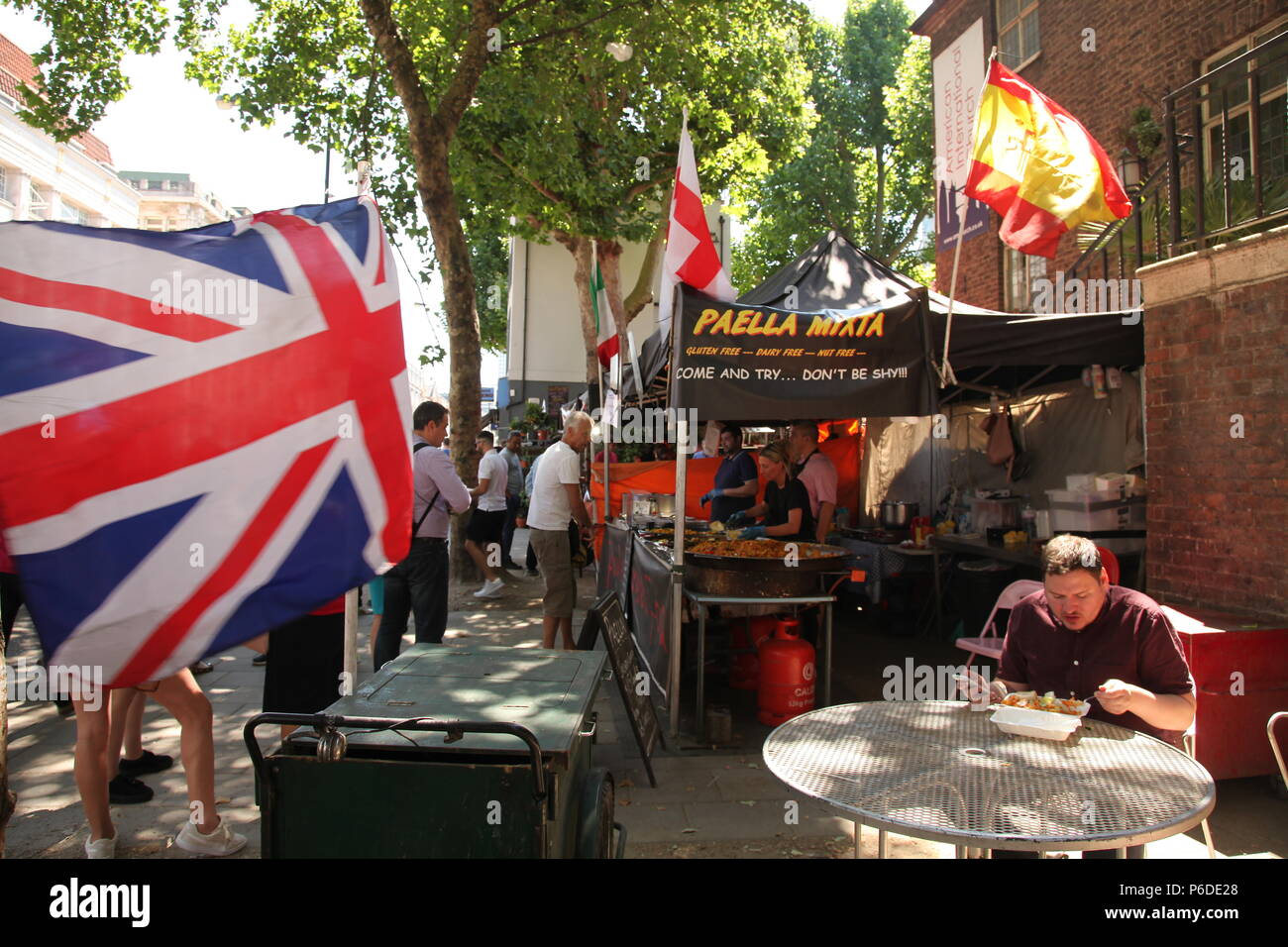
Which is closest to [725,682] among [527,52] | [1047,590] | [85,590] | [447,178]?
[1047,590]

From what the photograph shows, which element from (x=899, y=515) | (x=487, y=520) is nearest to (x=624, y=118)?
(x=487, y=520)

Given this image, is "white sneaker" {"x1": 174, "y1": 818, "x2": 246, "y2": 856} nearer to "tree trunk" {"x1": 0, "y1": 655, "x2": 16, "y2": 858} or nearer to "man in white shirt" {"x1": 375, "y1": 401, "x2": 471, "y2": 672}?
"tree trunk" {"x1": 0, "y1": 655, "x2": 16, "y2": 858}

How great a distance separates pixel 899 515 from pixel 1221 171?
5298 mm

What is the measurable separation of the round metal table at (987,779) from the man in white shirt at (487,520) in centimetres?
882

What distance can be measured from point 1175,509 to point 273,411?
5434 mm

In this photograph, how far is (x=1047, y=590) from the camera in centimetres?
343

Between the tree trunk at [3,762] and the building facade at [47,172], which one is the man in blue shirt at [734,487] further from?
the building facade at [47,172]

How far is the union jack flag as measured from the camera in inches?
93.6

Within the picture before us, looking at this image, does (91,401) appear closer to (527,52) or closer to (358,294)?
(358,294)

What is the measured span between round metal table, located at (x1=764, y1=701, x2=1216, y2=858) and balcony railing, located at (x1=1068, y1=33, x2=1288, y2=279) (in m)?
3.92

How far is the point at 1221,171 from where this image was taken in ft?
19.5

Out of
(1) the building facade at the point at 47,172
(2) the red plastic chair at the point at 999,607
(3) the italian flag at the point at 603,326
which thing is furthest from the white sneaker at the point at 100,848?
(1) the building facade at the point at 47,172

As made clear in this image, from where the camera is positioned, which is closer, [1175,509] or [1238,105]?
[1175,509]

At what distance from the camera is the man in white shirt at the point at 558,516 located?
7.21m
